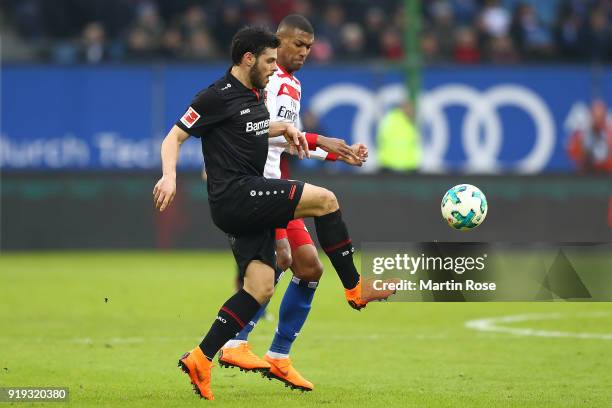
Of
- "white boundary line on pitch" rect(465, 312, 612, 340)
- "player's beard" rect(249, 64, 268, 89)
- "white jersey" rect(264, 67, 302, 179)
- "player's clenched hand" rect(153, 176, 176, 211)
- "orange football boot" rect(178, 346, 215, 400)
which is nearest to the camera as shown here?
"player's clenched hand" rect(153, 176, 176, 211)

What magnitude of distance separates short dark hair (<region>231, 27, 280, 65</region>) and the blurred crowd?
1469cm

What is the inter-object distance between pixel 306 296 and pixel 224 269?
8955mm

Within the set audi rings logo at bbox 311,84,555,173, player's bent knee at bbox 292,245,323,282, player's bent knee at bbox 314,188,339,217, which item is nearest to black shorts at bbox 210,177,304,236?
player's bent knee at bbox 314,188,339,217

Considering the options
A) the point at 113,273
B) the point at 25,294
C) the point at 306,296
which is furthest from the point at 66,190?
the point at 306,296

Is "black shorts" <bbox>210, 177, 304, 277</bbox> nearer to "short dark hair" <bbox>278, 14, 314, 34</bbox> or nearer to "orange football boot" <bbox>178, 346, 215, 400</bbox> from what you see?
"orange football boot" <bbox>178, 346, 215, 400</bbox>

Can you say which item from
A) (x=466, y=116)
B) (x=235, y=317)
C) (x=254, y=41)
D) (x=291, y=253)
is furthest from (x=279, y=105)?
(x=466, y=116)

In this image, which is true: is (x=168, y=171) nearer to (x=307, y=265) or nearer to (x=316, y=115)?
(x=307, y=265)

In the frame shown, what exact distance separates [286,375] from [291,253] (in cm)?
81

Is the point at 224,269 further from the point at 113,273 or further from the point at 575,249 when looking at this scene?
the point at 575,249

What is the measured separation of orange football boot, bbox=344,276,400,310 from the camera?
26.2 ft

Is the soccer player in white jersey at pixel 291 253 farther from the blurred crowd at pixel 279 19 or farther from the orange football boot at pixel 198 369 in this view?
the blurred crowd at pixel 279 19

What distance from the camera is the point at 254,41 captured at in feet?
25.9

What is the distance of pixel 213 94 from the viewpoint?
7.84 m

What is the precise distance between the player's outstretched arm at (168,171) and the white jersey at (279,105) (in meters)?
0.97
